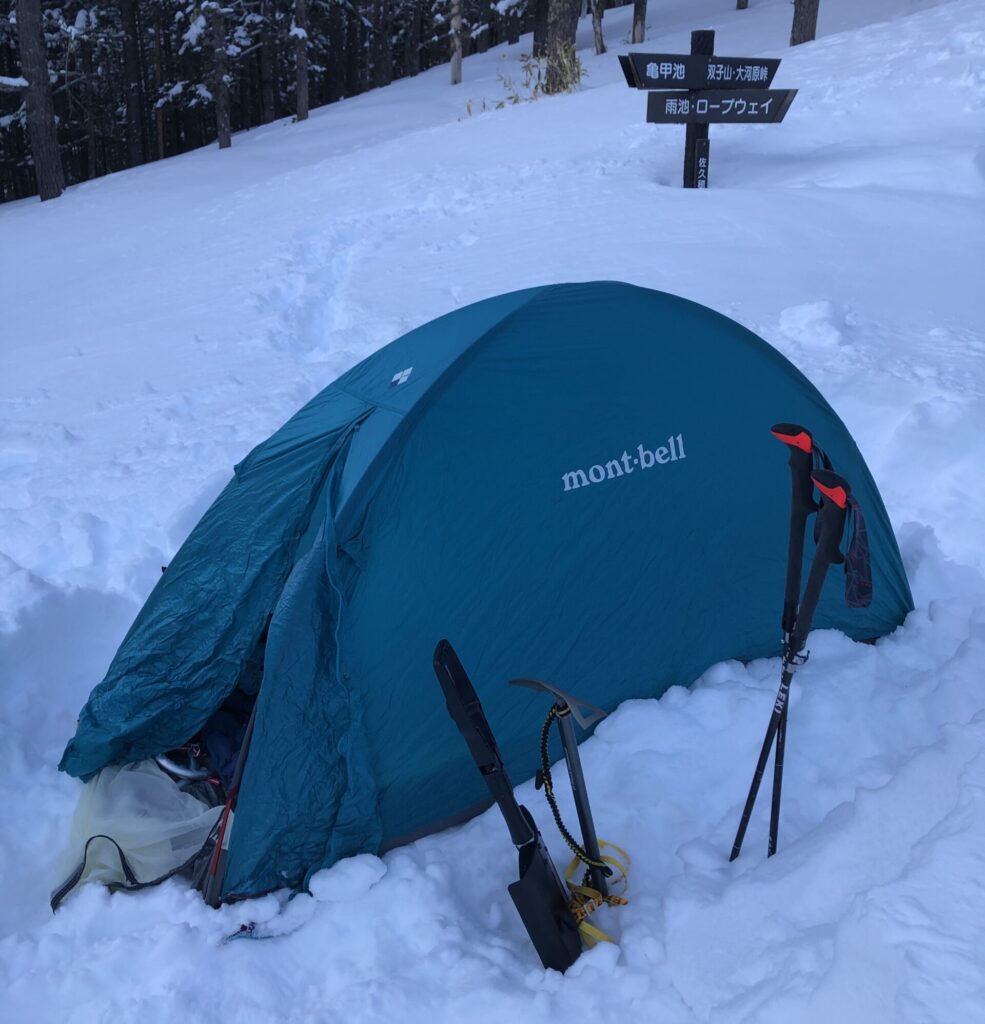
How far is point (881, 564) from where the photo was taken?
3629mm

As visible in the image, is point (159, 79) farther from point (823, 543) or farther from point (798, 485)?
point (823, 543)

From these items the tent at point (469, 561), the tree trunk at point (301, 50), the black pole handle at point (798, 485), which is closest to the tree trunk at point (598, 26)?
the tree trunk at point (301, 50)

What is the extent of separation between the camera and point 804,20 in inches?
592

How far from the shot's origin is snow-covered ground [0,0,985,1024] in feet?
7.38

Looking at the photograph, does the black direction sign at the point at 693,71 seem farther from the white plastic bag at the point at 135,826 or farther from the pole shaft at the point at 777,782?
the white plastic bag at the point at 135,826

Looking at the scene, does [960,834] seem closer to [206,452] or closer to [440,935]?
[440,935]

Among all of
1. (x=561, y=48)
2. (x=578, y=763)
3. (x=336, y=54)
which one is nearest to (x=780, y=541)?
(x=578, y=763)

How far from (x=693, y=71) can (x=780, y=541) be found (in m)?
6.03

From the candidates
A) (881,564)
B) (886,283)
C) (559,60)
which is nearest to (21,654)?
(881,564)

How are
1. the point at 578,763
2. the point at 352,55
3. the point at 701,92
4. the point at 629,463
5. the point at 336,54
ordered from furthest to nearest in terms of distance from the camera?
1. the point at 352,55
2. the point at 336,54
3. the point at 701,92
4. the point at 629,463
5. the point at 578,763

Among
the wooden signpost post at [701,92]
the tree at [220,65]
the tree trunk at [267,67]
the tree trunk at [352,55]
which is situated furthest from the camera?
the tree trunk at [352,55]

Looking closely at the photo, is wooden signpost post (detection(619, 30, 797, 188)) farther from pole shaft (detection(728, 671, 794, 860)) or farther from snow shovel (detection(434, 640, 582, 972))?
snow shovel (detection(434, 640, 582, 972))

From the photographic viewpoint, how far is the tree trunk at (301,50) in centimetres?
2170

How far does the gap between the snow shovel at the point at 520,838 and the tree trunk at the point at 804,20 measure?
51.3 ft
